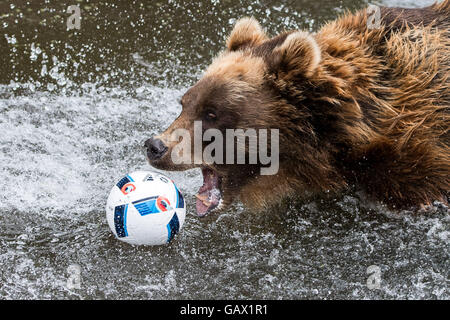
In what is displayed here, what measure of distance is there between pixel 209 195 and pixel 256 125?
30.8 inches

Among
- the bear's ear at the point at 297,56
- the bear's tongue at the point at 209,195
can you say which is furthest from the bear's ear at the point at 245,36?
the bear's tongue at the point at 209,195

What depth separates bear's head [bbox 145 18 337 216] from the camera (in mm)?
4980

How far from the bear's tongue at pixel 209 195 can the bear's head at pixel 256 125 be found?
1cm

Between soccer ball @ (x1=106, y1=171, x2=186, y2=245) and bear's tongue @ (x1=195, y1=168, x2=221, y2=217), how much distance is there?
190mm

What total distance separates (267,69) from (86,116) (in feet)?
10.6

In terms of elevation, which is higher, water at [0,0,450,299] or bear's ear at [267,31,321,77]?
bear's ear at [267,31,321,77]

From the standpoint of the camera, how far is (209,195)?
5473mm

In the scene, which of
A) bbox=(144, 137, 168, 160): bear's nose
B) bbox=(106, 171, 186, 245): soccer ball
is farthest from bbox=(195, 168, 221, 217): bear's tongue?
bbox=(144, 137, 168, 160): bear's nose

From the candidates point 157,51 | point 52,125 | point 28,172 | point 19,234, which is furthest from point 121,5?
point 19,234

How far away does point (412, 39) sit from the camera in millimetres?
5344

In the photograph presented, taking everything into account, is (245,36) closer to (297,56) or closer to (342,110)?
(297,56)

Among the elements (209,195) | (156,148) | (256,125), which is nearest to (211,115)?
(256,125)

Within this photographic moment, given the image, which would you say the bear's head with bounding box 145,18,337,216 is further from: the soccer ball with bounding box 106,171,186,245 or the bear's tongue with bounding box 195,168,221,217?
the soccer ball with bounding box 106,171,186,245
